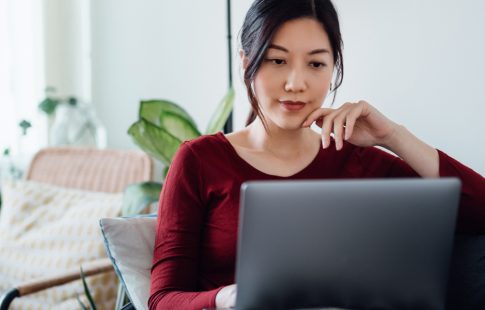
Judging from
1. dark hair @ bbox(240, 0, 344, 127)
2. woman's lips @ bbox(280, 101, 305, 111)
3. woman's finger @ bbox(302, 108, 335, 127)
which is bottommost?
woman's finger @ bbox(302, 108, 335, 127)

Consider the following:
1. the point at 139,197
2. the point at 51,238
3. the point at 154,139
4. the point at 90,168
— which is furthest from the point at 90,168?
the point at 154,139

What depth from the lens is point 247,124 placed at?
1398 millimetres

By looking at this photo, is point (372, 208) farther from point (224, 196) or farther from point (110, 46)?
point (110, 46)

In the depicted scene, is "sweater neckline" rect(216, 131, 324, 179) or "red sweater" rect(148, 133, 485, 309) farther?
"sweater neckline" rect(216, 131, 324, 179)

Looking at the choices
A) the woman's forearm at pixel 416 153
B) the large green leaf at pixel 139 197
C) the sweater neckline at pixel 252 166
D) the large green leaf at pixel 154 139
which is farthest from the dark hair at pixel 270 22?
the large green leaf at pixel 139 197

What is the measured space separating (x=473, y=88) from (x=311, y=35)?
1.62 ft

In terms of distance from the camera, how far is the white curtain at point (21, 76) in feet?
8.16

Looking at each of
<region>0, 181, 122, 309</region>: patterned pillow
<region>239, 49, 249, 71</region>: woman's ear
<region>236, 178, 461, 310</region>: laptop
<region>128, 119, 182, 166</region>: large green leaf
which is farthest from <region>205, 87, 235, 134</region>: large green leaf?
<region>236, 178, 461, 310</region>: laptop

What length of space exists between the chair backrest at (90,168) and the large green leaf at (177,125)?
582 millimetres

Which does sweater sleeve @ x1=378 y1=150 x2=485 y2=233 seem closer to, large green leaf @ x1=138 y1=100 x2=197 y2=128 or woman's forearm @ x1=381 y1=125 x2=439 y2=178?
woman's forearm @ x1=381 y1=125 x2=439 y2=178

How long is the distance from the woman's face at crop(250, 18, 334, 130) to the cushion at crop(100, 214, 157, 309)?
0.36m

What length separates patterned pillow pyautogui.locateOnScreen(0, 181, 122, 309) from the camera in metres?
1.90

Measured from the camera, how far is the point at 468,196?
1169 mm

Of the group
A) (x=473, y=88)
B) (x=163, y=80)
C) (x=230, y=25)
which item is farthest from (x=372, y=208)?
(x=163, y=80)
